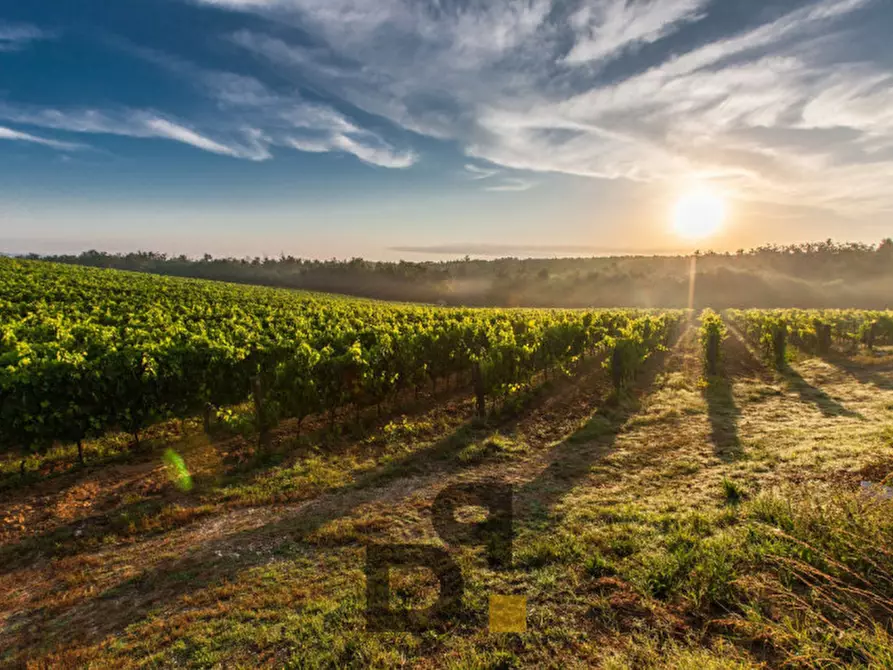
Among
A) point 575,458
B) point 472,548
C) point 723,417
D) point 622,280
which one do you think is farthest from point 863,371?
point 622,280

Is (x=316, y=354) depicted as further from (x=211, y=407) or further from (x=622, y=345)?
(x=622, y=345)

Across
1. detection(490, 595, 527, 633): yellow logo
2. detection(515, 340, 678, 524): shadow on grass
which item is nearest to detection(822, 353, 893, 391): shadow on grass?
detection(515, 340, 678, 524): shadow on grass

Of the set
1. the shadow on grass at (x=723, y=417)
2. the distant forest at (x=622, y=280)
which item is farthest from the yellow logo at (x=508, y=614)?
the distant forest at (x=622, y=280)

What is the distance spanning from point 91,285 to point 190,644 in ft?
127

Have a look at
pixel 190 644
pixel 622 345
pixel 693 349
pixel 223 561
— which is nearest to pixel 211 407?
pixel 223 561

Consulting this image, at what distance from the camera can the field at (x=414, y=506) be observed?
4.31m

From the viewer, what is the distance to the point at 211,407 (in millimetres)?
10969

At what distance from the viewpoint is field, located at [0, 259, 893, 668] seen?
4.31 meters

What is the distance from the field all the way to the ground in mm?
37

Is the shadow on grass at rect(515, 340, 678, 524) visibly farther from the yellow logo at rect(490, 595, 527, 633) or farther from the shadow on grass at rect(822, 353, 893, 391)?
the shadow on grass at rect(822, 353, 893, 391)

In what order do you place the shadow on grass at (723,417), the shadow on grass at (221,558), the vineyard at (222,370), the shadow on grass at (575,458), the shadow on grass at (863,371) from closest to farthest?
the shadow on grass at (221,558) < the shadow on grass at (575,458) < the vineyard at (222,370) < the shadow on grass at (723,417) < the shadow on grass at (863,371)

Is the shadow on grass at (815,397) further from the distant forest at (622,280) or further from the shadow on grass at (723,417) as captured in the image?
the distant forest at (622,280)

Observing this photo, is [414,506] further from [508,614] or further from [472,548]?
[508,614]

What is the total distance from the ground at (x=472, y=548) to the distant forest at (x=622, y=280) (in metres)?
64.4
